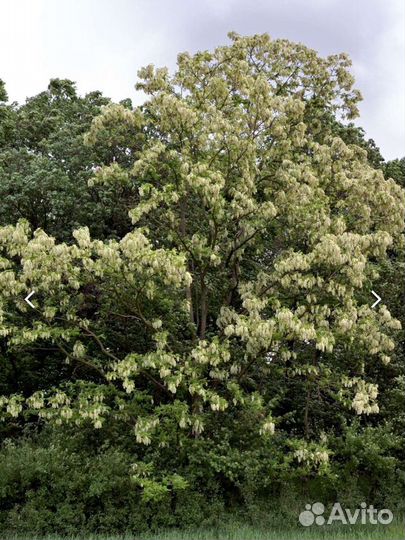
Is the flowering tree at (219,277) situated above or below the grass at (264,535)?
above

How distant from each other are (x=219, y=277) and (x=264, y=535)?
256 inches

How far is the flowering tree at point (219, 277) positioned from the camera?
12.2 meters

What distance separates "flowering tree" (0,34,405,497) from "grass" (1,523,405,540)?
0.91 m

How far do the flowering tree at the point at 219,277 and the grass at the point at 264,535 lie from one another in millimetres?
906

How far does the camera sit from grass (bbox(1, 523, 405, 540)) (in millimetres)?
11391

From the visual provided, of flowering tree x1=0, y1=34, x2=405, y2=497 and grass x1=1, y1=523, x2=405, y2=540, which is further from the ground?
flowering tree x1=0, y1=34, x2=405, y2=497

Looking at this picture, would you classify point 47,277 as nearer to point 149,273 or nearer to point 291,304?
point 149,273

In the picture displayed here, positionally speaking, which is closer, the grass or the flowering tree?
the grass

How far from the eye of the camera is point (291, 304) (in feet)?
46.8

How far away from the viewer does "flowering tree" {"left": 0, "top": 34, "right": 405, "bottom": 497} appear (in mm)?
12203

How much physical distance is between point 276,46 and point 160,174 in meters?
5.34

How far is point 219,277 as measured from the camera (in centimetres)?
1616

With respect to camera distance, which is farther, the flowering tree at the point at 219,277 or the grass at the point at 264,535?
the flowering tree at the point at 219,277

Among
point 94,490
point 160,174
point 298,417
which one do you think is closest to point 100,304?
point 160,174
